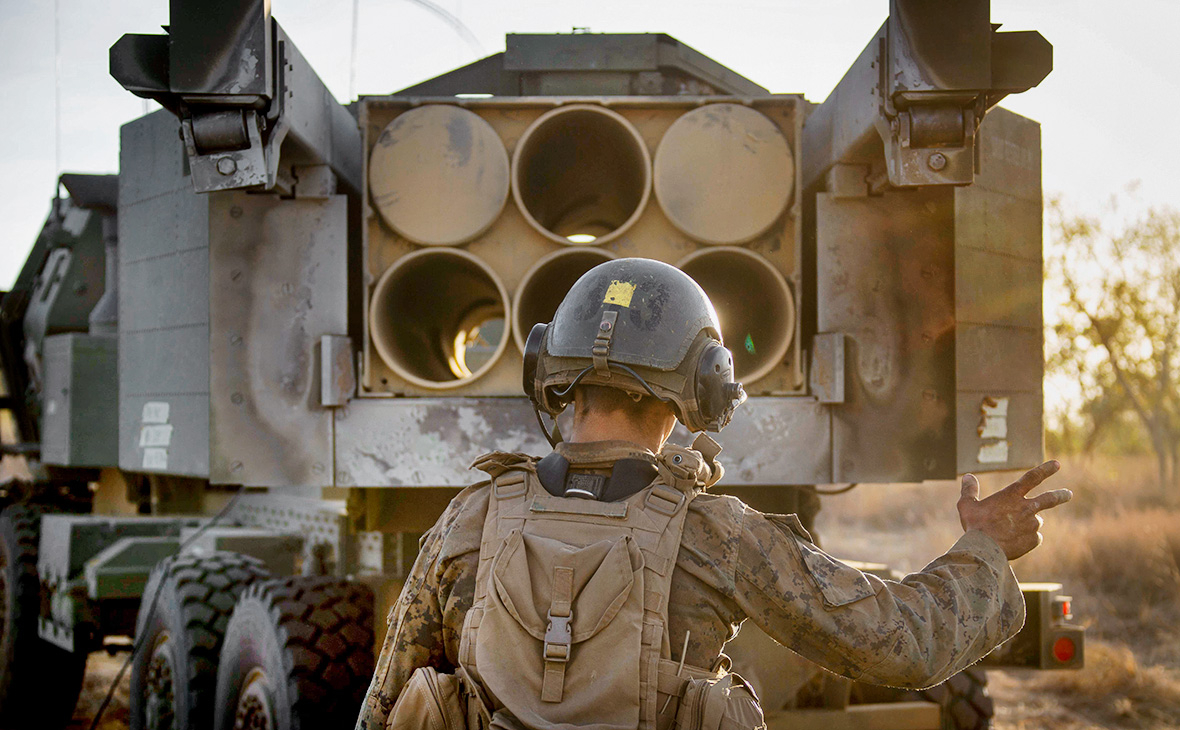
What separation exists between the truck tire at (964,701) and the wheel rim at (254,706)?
2.59 meters

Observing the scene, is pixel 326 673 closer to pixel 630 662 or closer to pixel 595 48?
pixel 630 662

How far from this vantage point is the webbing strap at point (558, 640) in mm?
1748

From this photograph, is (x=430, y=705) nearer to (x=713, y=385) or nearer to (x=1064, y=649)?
(x=713, y=385)

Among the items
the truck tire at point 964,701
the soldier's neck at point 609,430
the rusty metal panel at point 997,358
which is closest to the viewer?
the soldier's neck at point 609,430

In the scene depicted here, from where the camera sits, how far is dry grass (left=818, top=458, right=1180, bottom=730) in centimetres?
669

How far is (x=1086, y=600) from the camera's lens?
9492mm

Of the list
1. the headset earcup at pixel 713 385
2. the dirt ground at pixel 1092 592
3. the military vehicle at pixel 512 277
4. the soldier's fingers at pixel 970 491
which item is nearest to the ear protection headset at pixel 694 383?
the headset earcup at pixel 713 385

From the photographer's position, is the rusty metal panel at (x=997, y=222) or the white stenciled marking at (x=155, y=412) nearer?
the rusty metal panel at (x=997, y=222)

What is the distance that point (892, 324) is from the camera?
3461mm

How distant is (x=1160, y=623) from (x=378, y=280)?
7652 mm

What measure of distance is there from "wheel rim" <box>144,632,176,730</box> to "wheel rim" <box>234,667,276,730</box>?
22.4 inches

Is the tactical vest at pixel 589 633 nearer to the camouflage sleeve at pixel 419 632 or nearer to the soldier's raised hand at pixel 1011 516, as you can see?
the camouflage sleeve at pixel 419 632

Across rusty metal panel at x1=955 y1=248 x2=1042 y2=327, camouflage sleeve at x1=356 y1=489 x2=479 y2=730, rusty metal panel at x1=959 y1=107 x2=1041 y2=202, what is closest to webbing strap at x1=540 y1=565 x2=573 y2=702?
camouflage sleeve at x1=356 y1=489 x2=479 y2=730

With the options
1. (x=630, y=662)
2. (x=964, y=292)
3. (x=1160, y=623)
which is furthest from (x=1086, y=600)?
(x=630, y=662)
